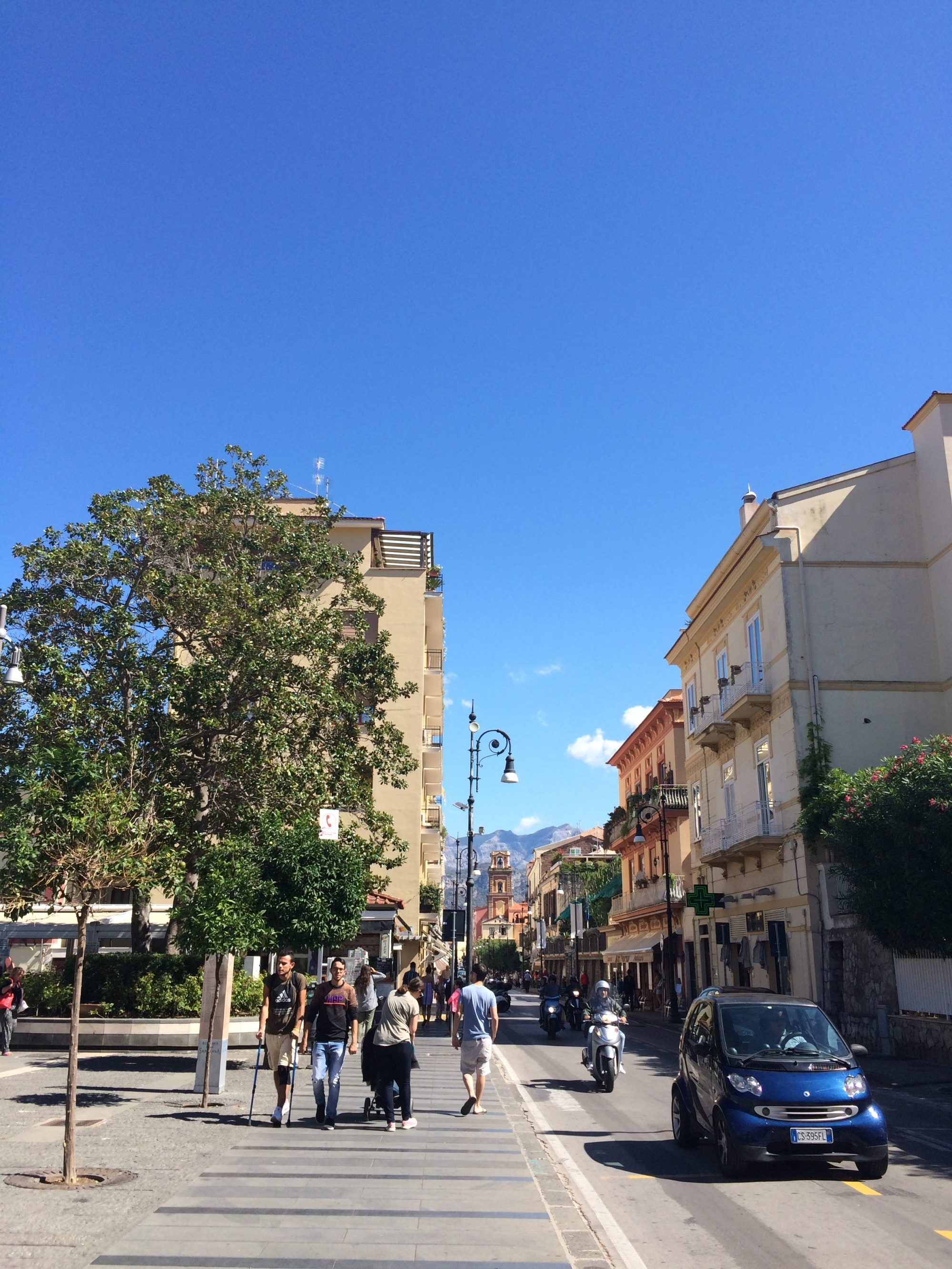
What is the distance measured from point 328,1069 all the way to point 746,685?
20.7 metres

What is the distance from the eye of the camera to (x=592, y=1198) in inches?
325

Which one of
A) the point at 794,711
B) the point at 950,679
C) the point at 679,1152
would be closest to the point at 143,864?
the point at 679,1152

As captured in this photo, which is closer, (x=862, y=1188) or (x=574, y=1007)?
(x=862, y=1188)

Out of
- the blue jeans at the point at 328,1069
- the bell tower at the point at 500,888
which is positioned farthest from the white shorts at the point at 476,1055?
the bell tower at the point at 500,888

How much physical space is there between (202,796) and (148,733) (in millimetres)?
1864

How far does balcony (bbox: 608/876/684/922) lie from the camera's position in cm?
4322

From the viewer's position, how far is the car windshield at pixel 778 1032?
31.0ft

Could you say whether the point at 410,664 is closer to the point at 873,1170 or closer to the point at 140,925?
the point at 140,925

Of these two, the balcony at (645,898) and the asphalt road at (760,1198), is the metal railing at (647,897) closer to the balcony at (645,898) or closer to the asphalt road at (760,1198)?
the balcony at (645,898)

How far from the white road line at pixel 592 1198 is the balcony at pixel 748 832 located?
49.3 feet

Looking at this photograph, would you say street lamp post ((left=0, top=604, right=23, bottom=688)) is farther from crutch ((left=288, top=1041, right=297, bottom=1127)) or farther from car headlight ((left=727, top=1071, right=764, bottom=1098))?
car headlight ((left=727, top=1071, right=764, bottom=1098))

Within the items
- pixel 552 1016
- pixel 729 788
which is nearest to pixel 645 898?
pixel 729 788

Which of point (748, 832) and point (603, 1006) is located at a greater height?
point (748, 832)

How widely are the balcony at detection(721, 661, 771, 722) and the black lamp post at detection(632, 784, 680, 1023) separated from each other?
8004mm
